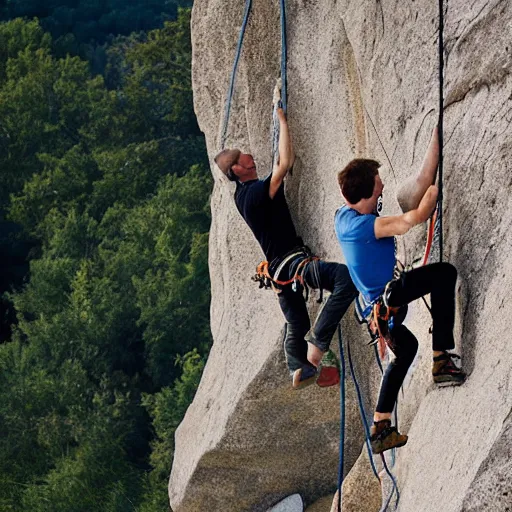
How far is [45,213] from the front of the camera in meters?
28.5

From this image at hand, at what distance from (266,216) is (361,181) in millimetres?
1460

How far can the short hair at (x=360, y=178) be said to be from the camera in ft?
20.4

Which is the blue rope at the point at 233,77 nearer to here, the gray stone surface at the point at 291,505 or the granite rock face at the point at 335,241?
the granite rock face at the point at 335,241

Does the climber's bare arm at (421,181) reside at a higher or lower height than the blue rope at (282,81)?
lower

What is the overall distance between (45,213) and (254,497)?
62.2 ft

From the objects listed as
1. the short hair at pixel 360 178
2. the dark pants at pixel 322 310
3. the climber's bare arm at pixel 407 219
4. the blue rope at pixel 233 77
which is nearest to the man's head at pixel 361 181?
the short hair at pixel 360 178

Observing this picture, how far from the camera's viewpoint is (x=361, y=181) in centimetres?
620

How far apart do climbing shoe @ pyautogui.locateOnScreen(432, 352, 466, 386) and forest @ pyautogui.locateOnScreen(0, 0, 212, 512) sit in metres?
14.7

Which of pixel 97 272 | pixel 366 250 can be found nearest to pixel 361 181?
pixel 366 250

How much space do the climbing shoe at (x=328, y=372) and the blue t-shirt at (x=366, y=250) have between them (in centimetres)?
196

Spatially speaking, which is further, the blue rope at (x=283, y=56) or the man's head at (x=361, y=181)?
the blue rope at (x=283, y=56)

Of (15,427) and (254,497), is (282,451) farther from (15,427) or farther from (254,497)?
(15,427)

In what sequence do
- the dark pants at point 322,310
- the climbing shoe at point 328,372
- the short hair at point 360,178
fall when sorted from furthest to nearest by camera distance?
the climbing shoe at point 328,372, the dark pants at point 322,310, the short hair at point 360,178

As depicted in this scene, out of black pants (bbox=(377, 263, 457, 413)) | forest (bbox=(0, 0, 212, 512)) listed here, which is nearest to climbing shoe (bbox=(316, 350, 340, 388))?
black pants (bbox=(377, 263, 457, 413))
